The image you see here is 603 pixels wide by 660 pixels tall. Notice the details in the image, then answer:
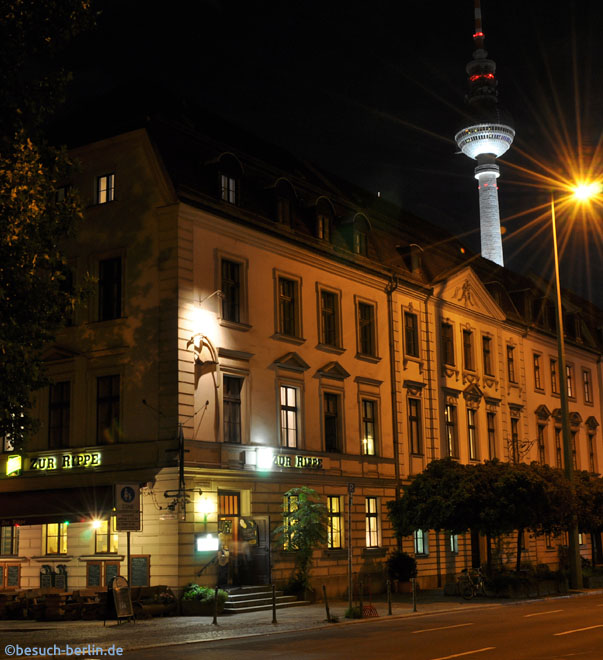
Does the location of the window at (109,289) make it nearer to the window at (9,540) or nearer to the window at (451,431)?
the window at (9,540)

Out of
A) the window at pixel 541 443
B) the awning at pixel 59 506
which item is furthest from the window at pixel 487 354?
the awning at pixel 59 506

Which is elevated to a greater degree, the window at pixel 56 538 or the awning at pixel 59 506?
the awning at pixel 59 506

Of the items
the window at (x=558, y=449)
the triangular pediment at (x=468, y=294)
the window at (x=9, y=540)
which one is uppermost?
the triangular pediment at (x=468, y=294)

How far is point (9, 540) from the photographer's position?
3042 centimetres

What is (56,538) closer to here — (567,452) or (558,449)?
(567,452)

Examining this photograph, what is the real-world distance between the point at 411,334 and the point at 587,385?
20884 mm

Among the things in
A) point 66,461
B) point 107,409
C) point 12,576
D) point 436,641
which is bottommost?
point 436,641

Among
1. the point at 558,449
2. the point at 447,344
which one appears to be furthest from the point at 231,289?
the point at 558,449

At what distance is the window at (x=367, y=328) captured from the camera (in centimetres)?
3672

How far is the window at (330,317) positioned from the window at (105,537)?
10490mm

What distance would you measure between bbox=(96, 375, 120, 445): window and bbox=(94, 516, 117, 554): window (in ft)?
7.81

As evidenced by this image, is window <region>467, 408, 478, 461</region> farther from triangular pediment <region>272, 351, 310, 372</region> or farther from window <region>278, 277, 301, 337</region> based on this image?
window <region>278, 277, 301, 337</region>

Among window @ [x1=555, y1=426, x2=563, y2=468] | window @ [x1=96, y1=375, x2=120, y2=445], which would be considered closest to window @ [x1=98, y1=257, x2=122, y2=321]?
window @ [x1=96, y1=375, x2=120, y2=445]

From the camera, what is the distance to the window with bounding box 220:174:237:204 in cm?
3056
